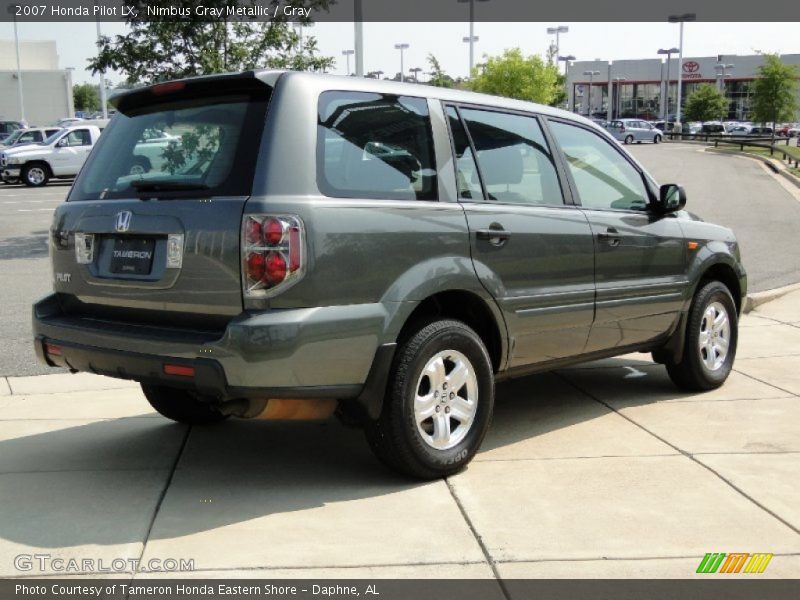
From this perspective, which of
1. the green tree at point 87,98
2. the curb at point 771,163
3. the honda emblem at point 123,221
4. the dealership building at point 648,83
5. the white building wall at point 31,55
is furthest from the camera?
the green tree at point 87,98

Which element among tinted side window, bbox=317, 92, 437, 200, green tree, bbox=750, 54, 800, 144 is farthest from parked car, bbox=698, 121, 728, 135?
tinted side window, bbox=317, 92, 437, 200

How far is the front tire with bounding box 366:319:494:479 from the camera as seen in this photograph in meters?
4.44

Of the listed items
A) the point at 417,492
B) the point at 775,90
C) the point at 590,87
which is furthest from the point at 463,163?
the point at 590,87

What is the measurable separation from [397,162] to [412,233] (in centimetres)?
38

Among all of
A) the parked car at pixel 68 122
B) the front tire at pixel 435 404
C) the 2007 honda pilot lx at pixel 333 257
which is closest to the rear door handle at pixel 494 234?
the 2007 honda pilot lx at pixel 333 257

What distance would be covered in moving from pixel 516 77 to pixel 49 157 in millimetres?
16863

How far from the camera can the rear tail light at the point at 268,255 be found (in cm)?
403

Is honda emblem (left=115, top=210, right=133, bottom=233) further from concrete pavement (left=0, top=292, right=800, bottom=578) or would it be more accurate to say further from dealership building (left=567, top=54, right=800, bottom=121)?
dealership building (left=567, top=54, right=800, bottom=121)

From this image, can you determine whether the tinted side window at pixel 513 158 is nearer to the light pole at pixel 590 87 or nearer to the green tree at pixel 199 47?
the green tree at pixel 199 47

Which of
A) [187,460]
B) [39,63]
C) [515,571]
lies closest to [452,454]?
[515,571]

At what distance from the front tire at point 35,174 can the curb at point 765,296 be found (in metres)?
25.2

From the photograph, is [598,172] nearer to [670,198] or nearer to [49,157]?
[670,198]

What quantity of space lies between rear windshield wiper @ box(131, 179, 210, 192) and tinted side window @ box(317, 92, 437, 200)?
0.57 m
